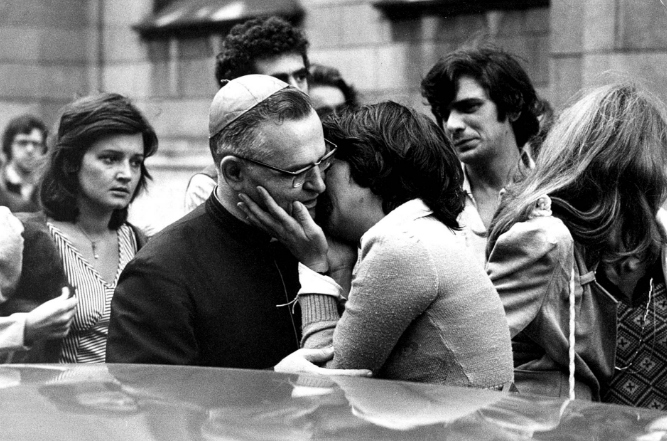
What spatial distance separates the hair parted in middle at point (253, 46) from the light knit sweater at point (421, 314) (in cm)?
267

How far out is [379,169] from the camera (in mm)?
3111

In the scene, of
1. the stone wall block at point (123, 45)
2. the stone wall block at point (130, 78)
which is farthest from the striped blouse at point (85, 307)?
the stone wall block at point (123, 45)

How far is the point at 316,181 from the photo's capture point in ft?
10.5

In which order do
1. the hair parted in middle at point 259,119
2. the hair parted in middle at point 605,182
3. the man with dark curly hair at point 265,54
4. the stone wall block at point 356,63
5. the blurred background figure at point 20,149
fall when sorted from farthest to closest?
the stone wall block at point 356,63 < the blurred background figure at point 20,149 < the man with dark curly hair at point 265,54 < the hair parted in middle at point 605,182 < the hair parted in middle at point 259,119

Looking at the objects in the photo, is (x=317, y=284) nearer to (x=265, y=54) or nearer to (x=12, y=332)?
(x=12, y=332)

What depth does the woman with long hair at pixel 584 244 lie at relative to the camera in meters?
3.40

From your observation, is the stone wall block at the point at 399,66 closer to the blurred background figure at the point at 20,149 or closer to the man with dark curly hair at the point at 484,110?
the blurred background figure at the point at 20,149

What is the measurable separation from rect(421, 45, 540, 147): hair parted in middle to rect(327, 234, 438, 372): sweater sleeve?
243 cm

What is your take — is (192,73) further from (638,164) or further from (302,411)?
(302,411)

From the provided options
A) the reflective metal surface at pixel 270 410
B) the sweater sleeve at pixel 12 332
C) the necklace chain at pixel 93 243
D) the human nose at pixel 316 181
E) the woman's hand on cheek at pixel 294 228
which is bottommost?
the sweater sleeve at pixel 12 332

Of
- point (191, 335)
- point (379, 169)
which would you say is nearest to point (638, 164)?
point (379, 169)

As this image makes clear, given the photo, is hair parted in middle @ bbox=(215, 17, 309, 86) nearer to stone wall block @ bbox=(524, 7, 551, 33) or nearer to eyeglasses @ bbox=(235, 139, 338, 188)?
eyeglasses @ bbox=(235, 139, 338, 188)

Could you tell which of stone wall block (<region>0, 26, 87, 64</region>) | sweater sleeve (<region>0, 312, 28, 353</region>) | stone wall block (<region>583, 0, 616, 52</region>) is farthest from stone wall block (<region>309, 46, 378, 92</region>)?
sweater sleeve (<region>0, 312, 28, 353</region>)

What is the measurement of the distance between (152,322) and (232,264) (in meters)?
0.29
